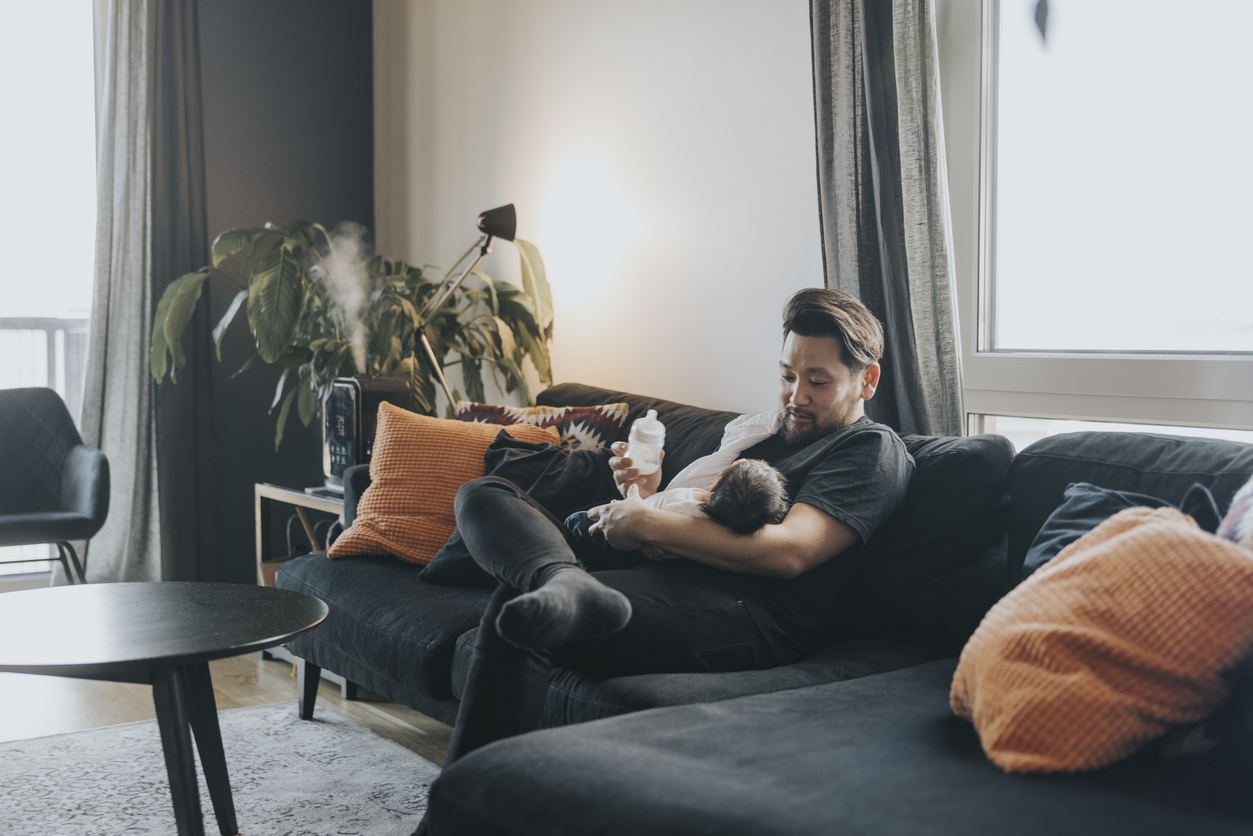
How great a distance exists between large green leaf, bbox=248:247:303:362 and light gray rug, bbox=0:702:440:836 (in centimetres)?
117

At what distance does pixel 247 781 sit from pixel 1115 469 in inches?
71.5

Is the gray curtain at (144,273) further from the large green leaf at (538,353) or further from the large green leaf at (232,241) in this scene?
the large green leaf at (538,353)

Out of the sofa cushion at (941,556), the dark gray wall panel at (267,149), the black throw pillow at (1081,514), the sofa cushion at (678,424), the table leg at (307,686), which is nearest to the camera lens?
the black throw pillow at (1081,514)

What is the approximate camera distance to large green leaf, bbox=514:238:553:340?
335 centimetres

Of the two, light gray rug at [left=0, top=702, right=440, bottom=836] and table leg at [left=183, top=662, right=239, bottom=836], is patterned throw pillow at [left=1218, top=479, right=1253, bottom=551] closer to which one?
light gray rug at [left=0, top=702, right=440, bottom=836]

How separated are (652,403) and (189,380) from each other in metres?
2.15

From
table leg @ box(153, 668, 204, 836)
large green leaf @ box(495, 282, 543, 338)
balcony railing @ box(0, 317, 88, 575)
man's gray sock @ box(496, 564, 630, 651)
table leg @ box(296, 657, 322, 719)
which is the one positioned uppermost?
large green leaf @ box(495, 282, 543, 338)

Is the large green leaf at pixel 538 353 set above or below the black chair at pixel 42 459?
above

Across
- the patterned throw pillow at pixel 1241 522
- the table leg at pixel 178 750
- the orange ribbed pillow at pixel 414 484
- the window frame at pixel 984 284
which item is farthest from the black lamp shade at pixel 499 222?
the patterned throw pillow at pixel 1241 522

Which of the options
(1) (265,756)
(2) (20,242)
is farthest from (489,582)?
(2) (20,242)

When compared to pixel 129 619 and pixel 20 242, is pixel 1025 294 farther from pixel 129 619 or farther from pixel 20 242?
pixel 20 242

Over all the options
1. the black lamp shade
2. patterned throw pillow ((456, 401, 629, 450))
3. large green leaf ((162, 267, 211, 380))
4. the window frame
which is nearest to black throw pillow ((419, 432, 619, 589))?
patterned throw pillow ((456, 401, 629, 450))

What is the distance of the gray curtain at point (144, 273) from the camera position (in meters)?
3.86

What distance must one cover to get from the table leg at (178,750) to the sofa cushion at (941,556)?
115 centimetres
